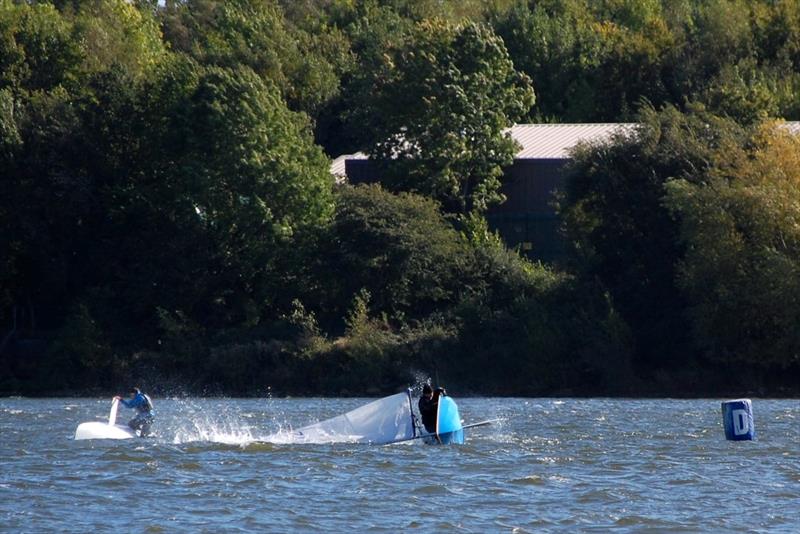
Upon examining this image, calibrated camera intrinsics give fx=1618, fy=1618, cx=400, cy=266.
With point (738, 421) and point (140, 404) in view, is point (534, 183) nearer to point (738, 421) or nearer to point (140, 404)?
point (738, 421)

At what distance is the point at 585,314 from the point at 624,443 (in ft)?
73.2

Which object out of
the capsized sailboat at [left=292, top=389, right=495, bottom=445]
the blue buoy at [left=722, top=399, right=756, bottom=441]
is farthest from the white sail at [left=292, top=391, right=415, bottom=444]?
the blue buoy at [left=722, top=399, right=756, bottom=441]

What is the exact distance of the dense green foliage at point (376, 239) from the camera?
5222 centimetres

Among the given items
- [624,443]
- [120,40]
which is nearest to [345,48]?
[120,40]

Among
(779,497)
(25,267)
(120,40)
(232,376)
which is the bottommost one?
(779,497)

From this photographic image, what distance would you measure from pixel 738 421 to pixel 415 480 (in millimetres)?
8896

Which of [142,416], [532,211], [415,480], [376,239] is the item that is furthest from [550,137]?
[415,480]

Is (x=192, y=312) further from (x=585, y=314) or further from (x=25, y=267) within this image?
(x=585, y=314)

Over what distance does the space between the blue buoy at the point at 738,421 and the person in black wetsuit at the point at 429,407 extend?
575 cm

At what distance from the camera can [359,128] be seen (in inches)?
2564

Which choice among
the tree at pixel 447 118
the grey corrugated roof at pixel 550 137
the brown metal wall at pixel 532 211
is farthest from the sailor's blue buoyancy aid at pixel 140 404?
the grey corrugated roof at pixel 550 137

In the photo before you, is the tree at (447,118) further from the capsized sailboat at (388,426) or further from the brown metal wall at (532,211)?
the capsized sailboat at (388,426)

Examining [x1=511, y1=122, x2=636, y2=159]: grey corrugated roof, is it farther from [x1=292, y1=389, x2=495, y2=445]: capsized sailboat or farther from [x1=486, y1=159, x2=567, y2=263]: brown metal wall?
[x1=292, y1=389, x2=495, y2=445]: capsized sailboat

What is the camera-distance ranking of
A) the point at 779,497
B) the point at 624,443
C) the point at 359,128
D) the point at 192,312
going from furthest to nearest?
the point at 359,128 < the point at 192,312 < the point at 624,443 < the point at 779,497
